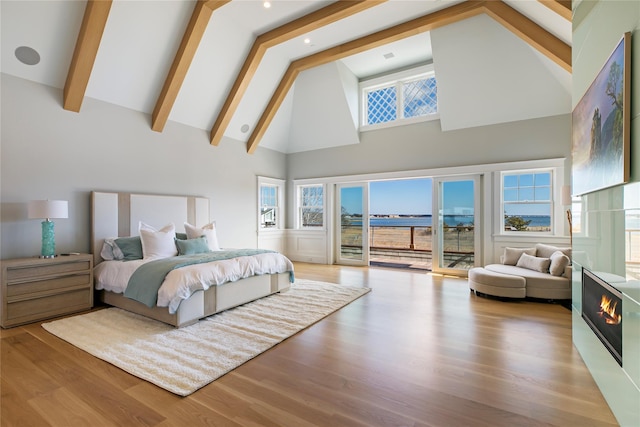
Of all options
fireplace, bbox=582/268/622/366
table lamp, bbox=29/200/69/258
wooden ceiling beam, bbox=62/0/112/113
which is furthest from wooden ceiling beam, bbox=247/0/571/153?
table lamp, bbox=29/200/69/258

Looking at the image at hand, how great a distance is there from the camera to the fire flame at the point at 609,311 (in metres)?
1.80

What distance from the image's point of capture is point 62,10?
3438mm

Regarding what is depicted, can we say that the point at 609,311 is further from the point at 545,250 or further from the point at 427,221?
the point at 427,221

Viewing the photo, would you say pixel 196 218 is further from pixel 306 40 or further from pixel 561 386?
pixel 561 386

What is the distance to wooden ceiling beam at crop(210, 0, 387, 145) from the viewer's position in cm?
402

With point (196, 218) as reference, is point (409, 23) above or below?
above

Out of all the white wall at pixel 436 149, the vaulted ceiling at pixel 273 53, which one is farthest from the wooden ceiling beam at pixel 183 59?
the white wall at pixel 436 149

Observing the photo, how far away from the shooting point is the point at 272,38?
4.76 m

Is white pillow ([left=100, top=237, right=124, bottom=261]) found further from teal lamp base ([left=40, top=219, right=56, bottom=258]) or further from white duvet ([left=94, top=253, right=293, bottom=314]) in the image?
teal lamp base ([left=40, top=219, right=56, bottom=258])

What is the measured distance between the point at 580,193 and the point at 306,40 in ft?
14.9

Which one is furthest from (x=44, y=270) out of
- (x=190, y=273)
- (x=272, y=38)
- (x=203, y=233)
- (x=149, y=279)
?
(x=272, y=38)

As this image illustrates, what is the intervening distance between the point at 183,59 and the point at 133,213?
2.45 meters

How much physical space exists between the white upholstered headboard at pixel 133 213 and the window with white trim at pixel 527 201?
18.7 ft

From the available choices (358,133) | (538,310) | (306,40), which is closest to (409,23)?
(306,40)
